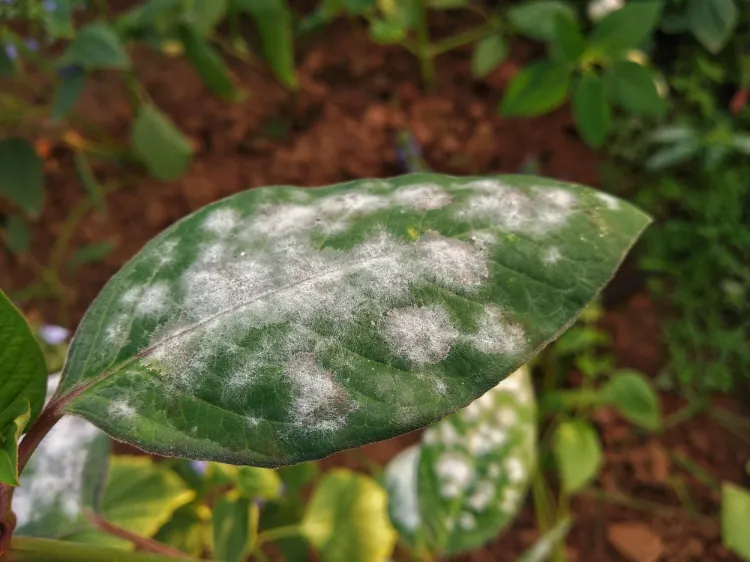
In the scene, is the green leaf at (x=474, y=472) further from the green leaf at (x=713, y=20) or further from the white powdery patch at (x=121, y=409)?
the green leaf at (x=713, y=20)

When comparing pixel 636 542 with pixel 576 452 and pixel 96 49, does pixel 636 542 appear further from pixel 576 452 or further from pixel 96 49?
pixel 96 49

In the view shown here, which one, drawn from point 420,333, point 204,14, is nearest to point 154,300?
point 420,333

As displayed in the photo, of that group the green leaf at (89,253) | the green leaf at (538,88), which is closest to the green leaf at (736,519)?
the green leaf at (538,88)

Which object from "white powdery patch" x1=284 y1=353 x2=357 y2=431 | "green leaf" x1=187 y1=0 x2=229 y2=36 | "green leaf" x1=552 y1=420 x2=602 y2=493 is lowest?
"green leaf" x1=552 y1=420 x2=602 y2=493

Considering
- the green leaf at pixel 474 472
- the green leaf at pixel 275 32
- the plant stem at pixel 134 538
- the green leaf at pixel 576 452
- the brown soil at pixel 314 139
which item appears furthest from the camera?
the brown soil at pixel 314 139

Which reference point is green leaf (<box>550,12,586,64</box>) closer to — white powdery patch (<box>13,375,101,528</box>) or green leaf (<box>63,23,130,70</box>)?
green leaf (<box>63,23,130,70</box>)

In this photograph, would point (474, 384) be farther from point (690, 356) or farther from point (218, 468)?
point (690, 356)

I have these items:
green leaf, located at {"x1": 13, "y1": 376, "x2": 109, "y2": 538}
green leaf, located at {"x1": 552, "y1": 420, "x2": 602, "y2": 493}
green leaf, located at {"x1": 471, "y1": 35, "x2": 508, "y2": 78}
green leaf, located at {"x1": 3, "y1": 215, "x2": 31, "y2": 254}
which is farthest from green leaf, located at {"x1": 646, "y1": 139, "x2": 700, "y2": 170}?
green leaf, located at {"x1": 3, "y1": 215, "x2": 31, "y2": 254}
